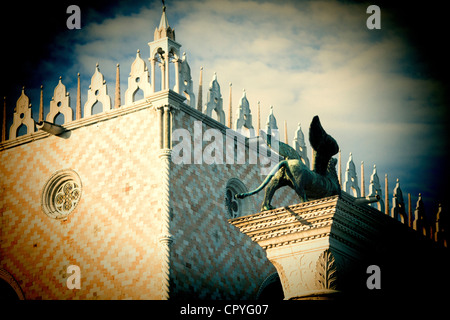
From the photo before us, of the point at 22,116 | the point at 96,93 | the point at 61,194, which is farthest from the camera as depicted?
the point at 22,116

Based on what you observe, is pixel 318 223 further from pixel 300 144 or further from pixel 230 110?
pixel 300 144

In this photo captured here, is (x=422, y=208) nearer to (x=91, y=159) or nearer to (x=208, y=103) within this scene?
(x=208, y=103)

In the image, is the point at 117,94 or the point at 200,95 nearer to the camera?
the point at 117,94

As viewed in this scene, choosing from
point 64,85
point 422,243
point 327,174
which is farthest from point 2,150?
point 422,243

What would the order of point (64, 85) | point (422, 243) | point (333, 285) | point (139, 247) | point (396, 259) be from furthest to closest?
point (64, 85) < point (139, 247) < point (422, 243) < point (396, 259) < point (333, 285)

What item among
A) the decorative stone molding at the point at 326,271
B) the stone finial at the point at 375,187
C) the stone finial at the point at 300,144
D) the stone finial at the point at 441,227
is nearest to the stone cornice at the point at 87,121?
the stone finial at the point at 300,144

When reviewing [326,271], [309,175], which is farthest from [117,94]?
[326,271]

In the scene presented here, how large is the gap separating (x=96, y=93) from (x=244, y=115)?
444cm

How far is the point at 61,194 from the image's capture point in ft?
70.2

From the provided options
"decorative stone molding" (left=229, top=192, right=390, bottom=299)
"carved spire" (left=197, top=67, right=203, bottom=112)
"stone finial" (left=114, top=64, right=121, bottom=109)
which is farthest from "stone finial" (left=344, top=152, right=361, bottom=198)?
"decorative stone molding" (left=229, top=192, right=390, bottom=299)

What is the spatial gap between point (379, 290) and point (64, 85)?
13.0 metres

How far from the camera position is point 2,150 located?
23047 millimetres

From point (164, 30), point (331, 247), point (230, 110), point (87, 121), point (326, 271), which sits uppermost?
point (164, 30)

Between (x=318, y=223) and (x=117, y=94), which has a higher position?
(x=117, y=94)
